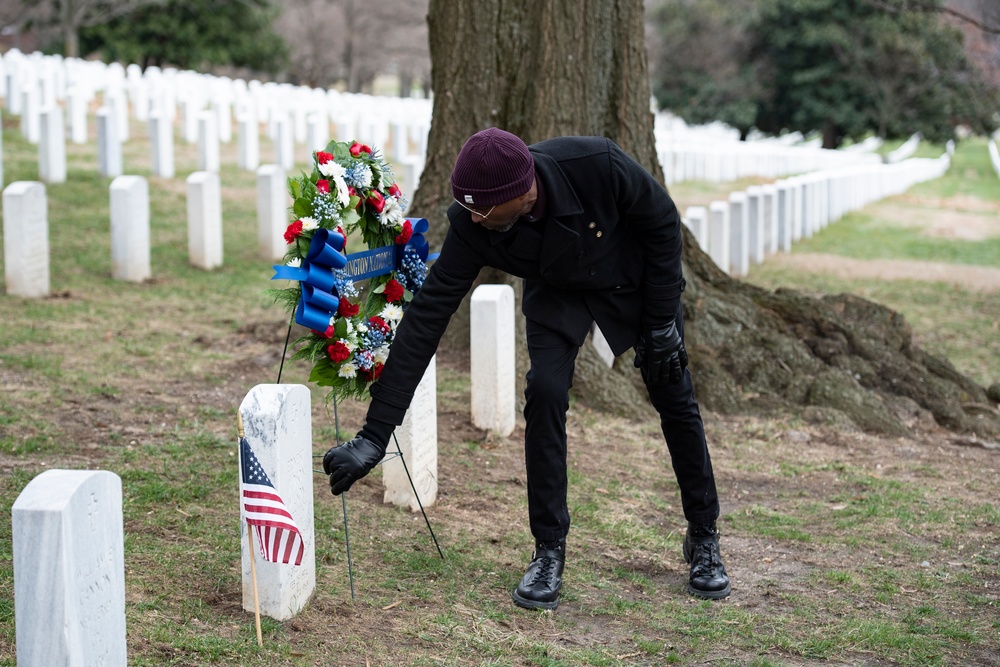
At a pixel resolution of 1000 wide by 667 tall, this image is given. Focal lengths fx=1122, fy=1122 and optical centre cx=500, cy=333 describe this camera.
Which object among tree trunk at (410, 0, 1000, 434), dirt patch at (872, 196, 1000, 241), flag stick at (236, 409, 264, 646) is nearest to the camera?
flag stick at (236, 409, 264, 646)

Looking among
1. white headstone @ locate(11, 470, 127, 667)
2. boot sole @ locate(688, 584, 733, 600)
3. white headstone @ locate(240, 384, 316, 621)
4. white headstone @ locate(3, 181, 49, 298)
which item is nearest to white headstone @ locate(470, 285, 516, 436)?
boot sole @ locate(688, 584, 733, 600)

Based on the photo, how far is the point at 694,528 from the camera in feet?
14.6

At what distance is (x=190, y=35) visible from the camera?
2991 cm

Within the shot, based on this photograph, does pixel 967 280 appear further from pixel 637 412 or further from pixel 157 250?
pixel 157 250

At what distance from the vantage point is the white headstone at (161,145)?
49.3 ft

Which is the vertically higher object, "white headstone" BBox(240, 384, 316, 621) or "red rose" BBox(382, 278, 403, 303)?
"red rose" BBox(382, 278, 403, 303)

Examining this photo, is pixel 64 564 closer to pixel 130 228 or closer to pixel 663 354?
pixel 663 354

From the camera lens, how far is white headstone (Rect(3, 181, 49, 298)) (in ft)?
29.1

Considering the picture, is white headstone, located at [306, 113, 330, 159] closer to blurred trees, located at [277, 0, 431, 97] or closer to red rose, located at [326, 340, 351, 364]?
red rose, located at [326, 340, 351, 364]

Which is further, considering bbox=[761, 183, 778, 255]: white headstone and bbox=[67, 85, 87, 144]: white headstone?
bbox=[67, 85, 87, 144]: white headstone

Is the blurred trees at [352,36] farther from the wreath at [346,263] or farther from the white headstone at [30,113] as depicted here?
the wreath at [346,263]

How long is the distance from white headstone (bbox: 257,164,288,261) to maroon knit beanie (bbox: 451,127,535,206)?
26.3ft

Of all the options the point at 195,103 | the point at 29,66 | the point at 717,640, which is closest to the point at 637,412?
the point at 717,640

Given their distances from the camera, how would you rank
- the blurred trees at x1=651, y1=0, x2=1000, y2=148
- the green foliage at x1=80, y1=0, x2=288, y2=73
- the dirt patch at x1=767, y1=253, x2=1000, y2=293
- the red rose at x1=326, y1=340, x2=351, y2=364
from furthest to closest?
1. the blurred trees at x1=651, y1=0, x2=1000, y2=148
2. the green foliage at x1=80, y1=0, x2=288, y2=73
3. the dirt patch at x1=767, y1=253, x2=1000, y2=293
4. the red rose at x1=326, y1=340, x2=351, y2=364
